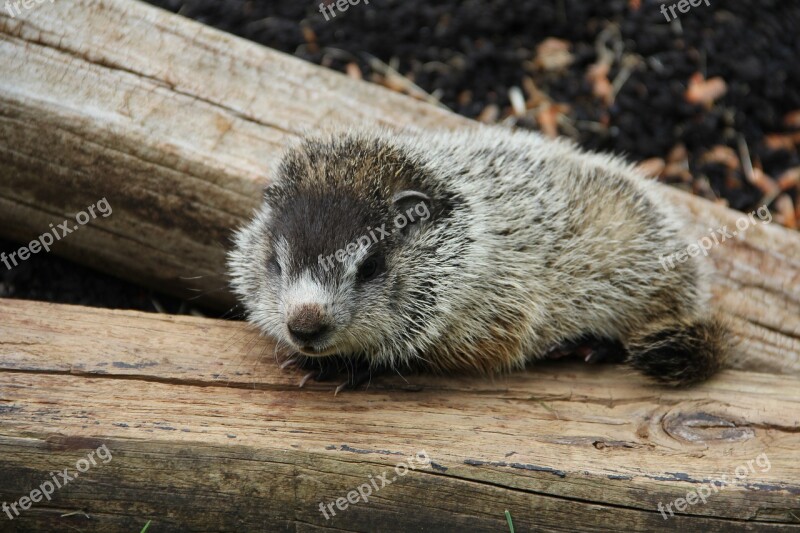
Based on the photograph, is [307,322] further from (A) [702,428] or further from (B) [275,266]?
(A) [702,428]

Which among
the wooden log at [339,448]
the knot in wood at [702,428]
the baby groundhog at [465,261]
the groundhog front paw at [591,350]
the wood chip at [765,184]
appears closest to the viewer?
the wooden log at [339,448]

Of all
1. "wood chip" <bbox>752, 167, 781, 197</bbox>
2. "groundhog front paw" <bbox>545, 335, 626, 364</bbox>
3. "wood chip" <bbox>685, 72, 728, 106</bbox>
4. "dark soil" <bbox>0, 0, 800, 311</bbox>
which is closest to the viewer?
"groundhog front paw" <bbox>545, 335, 626, 364</bbox>

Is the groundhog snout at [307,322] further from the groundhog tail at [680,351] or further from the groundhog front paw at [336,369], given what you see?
the groundhog tail at [680,351]

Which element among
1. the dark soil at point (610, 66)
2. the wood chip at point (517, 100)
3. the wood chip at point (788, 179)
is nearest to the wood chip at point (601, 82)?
the dark soil at point (610, 66)

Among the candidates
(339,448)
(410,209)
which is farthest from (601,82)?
(339,448)

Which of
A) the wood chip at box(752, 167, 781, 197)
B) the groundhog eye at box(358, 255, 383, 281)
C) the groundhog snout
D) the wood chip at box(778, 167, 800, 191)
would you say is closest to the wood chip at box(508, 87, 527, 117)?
the wood chip at box(752, 167, 781, 197)

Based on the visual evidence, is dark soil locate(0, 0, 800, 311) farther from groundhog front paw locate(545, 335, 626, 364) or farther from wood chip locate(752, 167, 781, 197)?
groundhog front paw locate(545, 335, 626, 364)
